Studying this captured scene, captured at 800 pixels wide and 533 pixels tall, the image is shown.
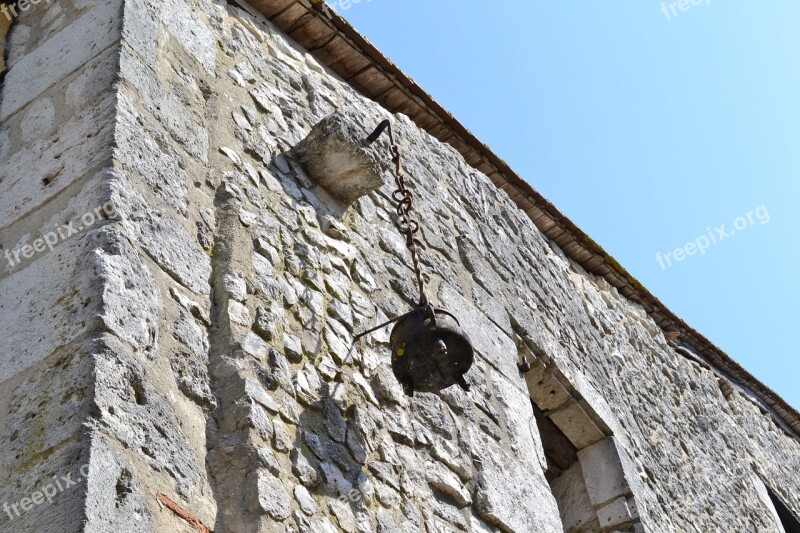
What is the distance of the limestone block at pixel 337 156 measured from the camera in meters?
4.08

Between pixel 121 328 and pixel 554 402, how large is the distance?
3.30 metres

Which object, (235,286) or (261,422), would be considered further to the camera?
(235,286)

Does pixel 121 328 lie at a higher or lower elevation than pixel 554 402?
lower

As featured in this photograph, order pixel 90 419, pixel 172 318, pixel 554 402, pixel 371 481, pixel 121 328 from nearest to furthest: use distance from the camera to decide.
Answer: pixel 90 419 → pixel 121 328 → pixel 172 318 → pixel 371 481 → pixel 554 402

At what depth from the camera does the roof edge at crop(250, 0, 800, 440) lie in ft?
16.1

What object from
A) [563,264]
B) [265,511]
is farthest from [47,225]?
[563,264]

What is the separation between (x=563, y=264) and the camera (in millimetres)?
6699

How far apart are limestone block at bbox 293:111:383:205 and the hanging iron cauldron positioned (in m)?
0.80

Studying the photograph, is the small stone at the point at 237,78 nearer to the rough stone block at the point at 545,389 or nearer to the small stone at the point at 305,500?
the small stone at the point at 305,500

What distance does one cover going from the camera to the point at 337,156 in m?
4.09

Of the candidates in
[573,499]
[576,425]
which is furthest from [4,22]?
[573,499]

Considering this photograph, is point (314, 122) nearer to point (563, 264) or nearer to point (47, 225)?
point (47, 225)

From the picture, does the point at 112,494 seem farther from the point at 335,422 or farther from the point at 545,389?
the point at 545,389

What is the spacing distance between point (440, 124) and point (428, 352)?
106 inches
